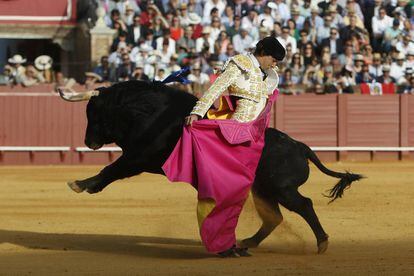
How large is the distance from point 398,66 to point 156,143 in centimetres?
1000

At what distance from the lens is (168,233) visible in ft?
28.1

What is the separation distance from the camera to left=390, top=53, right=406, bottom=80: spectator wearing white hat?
16.4 meters

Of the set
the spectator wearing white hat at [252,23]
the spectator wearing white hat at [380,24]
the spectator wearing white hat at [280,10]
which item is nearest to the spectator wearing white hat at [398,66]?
the spectator wearing white hat at [380,24]

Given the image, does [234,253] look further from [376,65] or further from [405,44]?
[405,44]

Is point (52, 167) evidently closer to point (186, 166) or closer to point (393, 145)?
point (393, 145)

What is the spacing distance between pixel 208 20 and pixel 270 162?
9.61m

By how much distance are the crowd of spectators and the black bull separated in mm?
8352

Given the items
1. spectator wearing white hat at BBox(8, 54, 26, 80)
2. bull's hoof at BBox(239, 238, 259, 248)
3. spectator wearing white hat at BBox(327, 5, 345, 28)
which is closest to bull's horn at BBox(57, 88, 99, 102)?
bull's hoof at BBox(239, 238, 259, 248)

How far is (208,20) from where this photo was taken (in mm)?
16484

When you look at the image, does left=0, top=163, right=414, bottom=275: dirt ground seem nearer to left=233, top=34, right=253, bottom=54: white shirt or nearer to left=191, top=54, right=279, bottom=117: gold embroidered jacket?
left=191, top=54, right=279, bottom=117: gold embroidered jacket

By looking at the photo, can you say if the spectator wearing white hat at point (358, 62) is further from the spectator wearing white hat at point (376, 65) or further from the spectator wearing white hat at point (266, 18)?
the spectator wearing white hat at point (266, 18)

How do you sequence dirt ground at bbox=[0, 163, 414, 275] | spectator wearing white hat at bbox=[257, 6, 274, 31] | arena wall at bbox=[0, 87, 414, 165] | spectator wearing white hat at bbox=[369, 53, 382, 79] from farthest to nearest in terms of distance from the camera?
spectator wearing white hat at bbox=[257, 6, 274, 31] → spectator wearing white hat at bbox=[369, 53, 382, 79] → arena wall at bbox=[0, 87, 414, 165] → dirt ground at bbox=[0, 163, 414, 275]

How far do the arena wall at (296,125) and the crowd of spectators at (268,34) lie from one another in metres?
0.24

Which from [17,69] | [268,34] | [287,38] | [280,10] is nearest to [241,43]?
[268,34]
